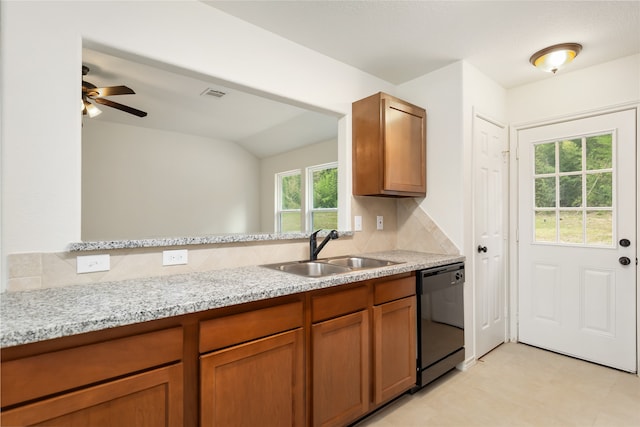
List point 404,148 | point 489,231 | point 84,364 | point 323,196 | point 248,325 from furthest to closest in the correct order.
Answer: point 323,196
point 489,231
point 404,148
point 248,325
point 84,364

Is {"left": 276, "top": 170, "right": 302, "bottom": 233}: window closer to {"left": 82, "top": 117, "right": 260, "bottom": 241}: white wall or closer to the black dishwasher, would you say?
{"left": 82, "top": 117, "right": 260, "bottom": 241}: white wall

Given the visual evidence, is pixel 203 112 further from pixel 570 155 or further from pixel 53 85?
pixel 570 155

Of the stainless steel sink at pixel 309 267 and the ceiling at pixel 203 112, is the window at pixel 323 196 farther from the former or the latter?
the stainless steel sink at pixel 309 267

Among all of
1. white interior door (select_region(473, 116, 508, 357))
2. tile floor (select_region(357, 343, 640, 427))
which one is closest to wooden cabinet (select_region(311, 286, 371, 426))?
tile floor (select_region(357, 343, 640, 427))

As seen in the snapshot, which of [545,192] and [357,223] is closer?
[357,223]

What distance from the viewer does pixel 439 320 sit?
2.31m

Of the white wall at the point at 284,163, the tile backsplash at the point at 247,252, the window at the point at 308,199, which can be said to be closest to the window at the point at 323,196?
the window at the point at 308,199

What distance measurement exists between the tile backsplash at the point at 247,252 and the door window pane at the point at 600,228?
1.17 metres

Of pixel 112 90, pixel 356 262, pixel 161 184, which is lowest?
pixel 356 262

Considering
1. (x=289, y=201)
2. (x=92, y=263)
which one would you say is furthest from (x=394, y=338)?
(x=289, y=201)

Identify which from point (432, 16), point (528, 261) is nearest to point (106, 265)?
point (432, 16)

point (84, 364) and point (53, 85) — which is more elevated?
point (53, 85)

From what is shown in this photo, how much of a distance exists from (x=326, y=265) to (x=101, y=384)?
1370mm

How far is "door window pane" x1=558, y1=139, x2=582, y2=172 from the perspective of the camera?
275 cm
